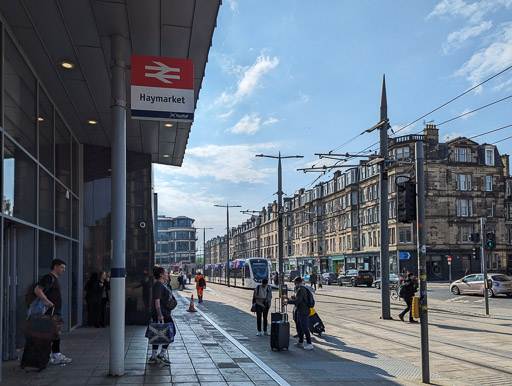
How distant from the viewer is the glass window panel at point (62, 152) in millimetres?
12086

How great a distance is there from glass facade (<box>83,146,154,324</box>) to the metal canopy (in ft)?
12.9

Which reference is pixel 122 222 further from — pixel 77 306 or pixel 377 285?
pixel 377 285

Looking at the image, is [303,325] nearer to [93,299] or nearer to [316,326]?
[316,326]

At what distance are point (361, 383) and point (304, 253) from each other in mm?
75583

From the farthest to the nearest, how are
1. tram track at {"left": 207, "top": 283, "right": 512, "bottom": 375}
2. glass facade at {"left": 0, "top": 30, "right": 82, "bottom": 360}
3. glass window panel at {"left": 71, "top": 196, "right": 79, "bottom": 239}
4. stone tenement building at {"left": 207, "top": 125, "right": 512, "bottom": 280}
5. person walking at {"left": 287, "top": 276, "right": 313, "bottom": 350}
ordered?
stone tenement building at {"left": 207, "top": 125, "right": 512, "bottom": 280}, glass window panel at {"left": 71, "top": 196, "right": 79, "bottom": 239}, person walking at {"left": 287, "top": 276, "right": 313, "bottom": 350}, tram track at {"left": 207, "top": 283, "right": 512, "bottom": 375}, glass facade at {"left": 0, "top": 30, "right": 82, "bottom": 360}

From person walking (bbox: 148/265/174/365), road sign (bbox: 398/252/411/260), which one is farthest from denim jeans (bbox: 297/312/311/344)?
road sign (bbox: 398/252/411/260)

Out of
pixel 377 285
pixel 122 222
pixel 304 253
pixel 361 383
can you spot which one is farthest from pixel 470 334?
pixel 304 253

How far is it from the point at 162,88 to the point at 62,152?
5.52 meters

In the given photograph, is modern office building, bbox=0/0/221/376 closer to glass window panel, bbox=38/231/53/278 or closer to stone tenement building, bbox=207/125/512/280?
glass window panel, bbox=38/231/53/278

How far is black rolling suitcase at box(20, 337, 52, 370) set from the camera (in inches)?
319

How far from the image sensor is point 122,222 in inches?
329

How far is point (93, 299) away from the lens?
14.4 metres

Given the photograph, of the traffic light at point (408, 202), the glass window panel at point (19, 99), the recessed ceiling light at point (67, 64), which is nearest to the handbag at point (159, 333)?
the glass window panel at point (19, 99)

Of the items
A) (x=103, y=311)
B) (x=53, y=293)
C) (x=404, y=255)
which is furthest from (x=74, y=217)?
(x=404, y=255)
